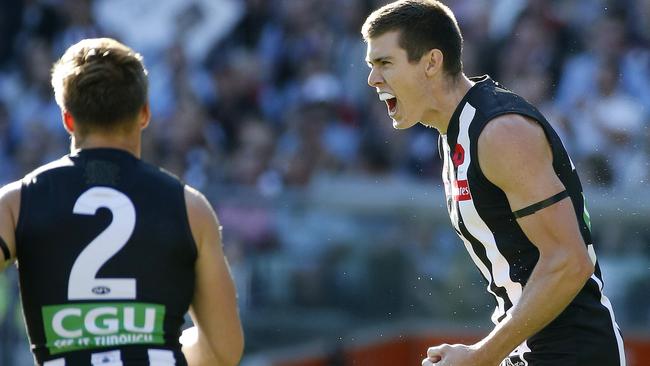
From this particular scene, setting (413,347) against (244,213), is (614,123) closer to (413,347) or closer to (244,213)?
(413,347)

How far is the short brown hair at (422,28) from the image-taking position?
4.96 meters

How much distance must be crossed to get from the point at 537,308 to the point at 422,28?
1269 mm

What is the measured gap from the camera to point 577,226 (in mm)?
4473

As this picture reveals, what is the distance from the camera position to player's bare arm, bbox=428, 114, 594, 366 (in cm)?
441

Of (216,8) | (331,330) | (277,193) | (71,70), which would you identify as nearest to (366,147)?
(277,193)

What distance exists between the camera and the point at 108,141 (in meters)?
4.09

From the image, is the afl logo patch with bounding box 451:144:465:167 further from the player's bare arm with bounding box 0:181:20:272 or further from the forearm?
the player's bare arm with bounding box 0:181:20:272

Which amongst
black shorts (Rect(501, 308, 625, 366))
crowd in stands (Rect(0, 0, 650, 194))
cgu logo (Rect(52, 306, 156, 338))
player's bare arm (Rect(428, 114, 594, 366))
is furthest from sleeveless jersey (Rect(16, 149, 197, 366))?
crowd in stands (Rect(0, 0, 650, 194))

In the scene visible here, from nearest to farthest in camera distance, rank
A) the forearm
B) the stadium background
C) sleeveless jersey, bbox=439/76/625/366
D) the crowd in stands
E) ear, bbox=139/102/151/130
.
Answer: ear, bbox=139/102/151/130
the forearm
sleeveless jersey, bbox=439/76/625/366
the stadium background
the crowd in stands

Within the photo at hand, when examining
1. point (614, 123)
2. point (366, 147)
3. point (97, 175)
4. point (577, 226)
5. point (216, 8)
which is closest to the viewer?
point (97, 175)

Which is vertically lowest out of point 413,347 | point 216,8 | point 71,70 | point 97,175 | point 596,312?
point 413,347

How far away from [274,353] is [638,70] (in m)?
3.92

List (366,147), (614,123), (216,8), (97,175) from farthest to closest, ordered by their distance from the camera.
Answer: (216,8) < (366,147) < (614,123) < (97,175)

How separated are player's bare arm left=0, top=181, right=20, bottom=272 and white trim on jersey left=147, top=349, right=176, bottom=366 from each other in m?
0.54
